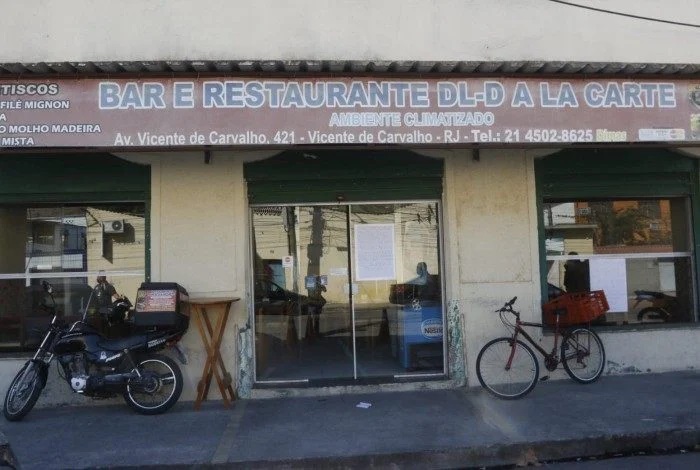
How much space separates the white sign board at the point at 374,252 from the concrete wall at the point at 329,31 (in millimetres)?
2318

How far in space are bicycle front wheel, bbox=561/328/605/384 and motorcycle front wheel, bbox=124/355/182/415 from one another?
4824 mm

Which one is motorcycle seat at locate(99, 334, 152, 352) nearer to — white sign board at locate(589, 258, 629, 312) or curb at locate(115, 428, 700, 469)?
curb at locate(115, 428, 700, 469)

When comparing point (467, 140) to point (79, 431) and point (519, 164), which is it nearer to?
point (519, 164)

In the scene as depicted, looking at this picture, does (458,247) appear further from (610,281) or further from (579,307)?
(610,281)

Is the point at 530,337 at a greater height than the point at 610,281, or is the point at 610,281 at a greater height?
the point at 610,281

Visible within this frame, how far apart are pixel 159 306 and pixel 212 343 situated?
2.52ft

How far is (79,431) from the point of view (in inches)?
254

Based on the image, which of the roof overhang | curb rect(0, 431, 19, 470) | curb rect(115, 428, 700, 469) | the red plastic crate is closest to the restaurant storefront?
the roof overhang

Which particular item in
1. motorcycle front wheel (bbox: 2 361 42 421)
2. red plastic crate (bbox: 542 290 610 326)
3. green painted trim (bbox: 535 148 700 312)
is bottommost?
motorcycle front wheel (bbox: 2 361 42 421)

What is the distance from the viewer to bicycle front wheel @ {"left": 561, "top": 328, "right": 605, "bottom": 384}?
7715mm

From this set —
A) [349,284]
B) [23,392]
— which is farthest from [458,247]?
[23,392]

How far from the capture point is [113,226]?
7953mm

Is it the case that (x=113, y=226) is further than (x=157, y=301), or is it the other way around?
(x=113, y=226)

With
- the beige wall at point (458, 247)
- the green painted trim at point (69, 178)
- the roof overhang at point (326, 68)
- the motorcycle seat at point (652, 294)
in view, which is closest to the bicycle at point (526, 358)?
the beige wall at point (458, 247)
